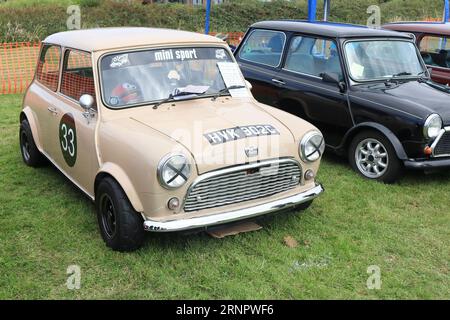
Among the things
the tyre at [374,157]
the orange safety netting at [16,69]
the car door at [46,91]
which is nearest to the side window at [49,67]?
the car door at [46,91]

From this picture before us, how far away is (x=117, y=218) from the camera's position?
3629 millimetres

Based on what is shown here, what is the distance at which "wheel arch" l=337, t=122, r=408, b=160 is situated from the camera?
5215 mm

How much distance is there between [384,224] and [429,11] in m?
25.2

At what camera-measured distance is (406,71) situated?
6125 millimetres

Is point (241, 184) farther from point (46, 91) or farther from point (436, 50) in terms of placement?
point (436, 50)

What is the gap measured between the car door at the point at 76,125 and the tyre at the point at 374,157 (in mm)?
3169

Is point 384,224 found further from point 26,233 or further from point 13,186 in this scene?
point 13,186

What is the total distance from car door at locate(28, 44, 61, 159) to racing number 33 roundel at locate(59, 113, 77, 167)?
0.94 ft

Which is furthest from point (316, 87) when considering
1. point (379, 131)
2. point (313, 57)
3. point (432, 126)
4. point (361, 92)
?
point (432, 126)

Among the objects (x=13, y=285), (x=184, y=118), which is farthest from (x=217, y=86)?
(x=13, y=285)

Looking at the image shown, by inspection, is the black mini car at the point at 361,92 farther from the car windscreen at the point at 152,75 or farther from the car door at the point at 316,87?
the car windscreen at the point at 152,75

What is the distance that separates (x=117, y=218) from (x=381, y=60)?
13.4 feet

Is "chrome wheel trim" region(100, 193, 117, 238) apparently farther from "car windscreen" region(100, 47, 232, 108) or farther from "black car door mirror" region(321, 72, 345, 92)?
"black car door mirror" region(321, 72, 345, 92)

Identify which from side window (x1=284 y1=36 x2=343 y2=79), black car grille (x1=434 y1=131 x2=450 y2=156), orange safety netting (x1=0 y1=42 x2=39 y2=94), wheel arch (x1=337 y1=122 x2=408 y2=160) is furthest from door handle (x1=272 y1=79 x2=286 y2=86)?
orange safety netting (x1=0 y1=42 x2=39 y2=94)
